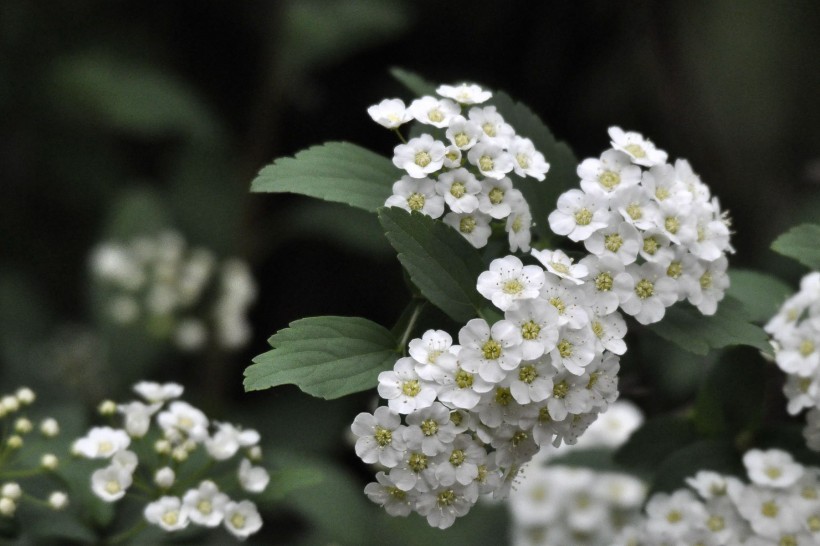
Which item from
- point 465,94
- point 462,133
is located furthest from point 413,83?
point 462,133

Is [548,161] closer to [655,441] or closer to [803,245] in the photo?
[803,245]

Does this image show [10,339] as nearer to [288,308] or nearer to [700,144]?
[288,308]

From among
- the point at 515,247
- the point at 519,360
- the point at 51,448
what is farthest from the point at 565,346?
the point at 51,448

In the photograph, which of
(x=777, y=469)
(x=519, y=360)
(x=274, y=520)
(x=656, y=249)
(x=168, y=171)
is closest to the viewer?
(x=519, y=360)

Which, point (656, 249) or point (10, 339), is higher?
point (10, 339)

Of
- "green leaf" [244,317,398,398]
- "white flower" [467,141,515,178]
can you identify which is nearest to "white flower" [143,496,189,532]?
"green leaf" [244,317,398,398]

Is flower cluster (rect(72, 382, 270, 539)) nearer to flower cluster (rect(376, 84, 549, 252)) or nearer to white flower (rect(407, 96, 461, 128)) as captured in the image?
flower cluster (rect(376, 84, 549, 252))

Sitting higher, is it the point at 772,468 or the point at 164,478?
the point at 164,478
